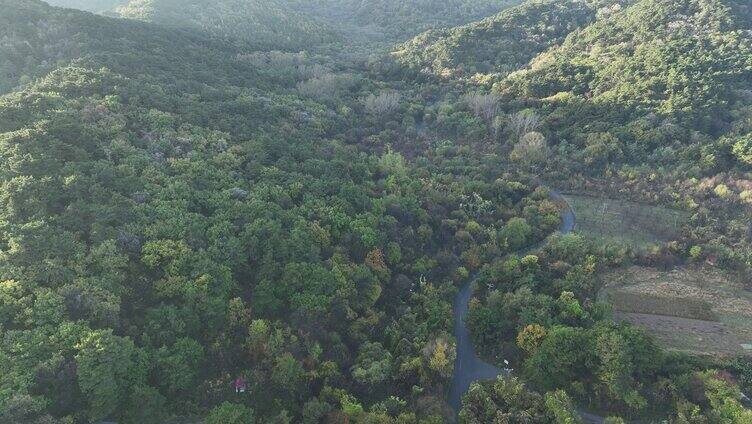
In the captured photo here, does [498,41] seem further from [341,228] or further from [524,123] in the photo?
[341,228]

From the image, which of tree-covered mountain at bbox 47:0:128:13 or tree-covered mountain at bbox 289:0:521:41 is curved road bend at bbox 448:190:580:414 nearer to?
tree-covered mountain at bbox 289:0:521:41

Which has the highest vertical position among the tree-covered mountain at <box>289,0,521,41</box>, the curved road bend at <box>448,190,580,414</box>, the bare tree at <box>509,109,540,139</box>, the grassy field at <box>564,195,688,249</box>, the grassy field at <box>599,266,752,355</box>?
the tree-covered mountain at <box>289,0,521,41</box>

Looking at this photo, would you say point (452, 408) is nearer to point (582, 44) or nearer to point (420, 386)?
point (420, 386)

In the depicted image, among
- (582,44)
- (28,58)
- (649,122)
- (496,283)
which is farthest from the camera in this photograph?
(582,44)

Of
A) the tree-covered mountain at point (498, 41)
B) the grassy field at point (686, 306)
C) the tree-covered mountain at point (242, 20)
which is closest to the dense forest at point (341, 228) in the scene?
the grassy field at point (686, 306)

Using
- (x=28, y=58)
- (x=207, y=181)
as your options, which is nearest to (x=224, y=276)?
(x=207, y=181)

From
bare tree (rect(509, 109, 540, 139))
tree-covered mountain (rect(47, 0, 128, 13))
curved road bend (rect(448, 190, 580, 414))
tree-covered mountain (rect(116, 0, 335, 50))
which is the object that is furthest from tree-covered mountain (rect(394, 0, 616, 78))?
tree-covered mountain (rect(47, 0, 128, 13))
